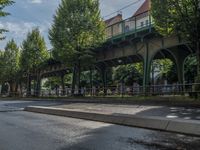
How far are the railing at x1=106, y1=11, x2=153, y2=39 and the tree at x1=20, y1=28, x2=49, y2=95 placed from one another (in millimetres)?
24208

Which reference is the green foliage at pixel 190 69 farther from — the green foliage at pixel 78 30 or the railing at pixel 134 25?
the green foliage at pixel 78 30

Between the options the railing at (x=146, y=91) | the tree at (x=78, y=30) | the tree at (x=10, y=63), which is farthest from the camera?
the tree at (x=10, y=63)

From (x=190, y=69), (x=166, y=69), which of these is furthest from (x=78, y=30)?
(x=166, y=69)

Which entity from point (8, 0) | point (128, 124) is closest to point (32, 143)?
point (128, 124)

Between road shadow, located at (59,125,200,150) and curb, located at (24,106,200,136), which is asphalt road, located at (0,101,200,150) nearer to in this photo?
road shadow, located at (59,125,200,150)

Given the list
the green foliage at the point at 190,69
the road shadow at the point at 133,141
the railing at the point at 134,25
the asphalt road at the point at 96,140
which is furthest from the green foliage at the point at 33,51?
the road shadow at the point at 133,141

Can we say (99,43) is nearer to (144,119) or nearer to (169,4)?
(169,4)

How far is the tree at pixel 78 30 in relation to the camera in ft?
139

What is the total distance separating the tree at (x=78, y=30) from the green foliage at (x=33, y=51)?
61.7 feet

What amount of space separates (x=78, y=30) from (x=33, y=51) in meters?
22.0

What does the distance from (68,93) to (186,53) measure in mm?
17315

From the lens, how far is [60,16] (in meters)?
43.8

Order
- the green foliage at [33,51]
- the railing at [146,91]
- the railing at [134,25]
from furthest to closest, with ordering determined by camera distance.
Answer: the green foliage at [33,51], the railing at [134,25], the railing at [146,91]

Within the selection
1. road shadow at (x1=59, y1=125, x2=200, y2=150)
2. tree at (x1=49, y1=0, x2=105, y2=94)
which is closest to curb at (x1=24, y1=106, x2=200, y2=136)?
road shadow at (x1=59, y1=125, x2=200, y2=150)
